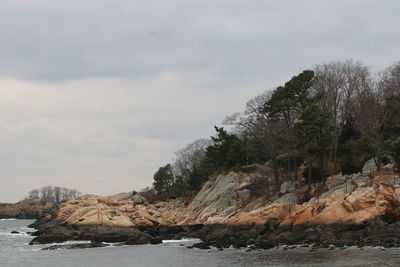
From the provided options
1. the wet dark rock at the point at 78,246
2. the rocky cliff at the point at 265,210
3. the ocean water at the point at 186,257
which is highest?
the rocky cliff at the point at 265,210

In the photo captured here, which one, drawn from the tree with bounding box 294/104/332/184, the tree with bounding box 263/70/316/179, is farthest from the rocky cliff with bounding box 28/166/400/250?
the tree with bounding box 263/70/316/179

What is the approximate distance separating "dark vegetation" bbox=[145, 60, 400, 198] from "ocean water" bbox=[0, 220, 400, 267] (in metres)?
18.3

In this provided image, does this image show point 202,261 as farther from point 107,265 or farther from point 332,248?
point 332,248

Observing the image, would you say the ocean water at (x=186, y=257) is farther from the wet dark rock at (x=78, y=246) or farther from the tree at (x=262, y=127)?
the tree at (x=262, y=127)

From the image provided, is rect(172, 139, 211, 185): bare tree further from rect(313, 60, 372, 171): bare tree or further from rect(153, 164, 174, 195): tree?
rect(313, 60, 372, 171): bare tree

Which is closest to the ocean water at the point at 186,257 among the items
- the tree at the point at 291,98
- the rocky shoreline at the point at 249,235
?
the rocky shoreline at the point at 249,235

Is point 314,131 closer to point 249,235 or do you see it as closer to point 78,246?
point 249,235

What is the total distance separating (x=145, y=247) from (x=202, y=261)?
15.0 m

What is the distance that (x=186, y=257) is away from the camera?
41.8m

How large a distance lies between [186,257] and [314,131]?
2407 cm

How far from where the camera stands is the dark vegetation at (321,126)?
5850cm

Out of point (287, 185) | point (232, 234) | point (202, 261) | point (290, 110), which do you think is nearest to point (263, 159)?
point (290, 110)

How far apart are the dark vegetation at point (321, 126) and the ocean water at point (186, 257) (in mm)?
18308

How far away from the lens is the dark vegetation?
192ft
